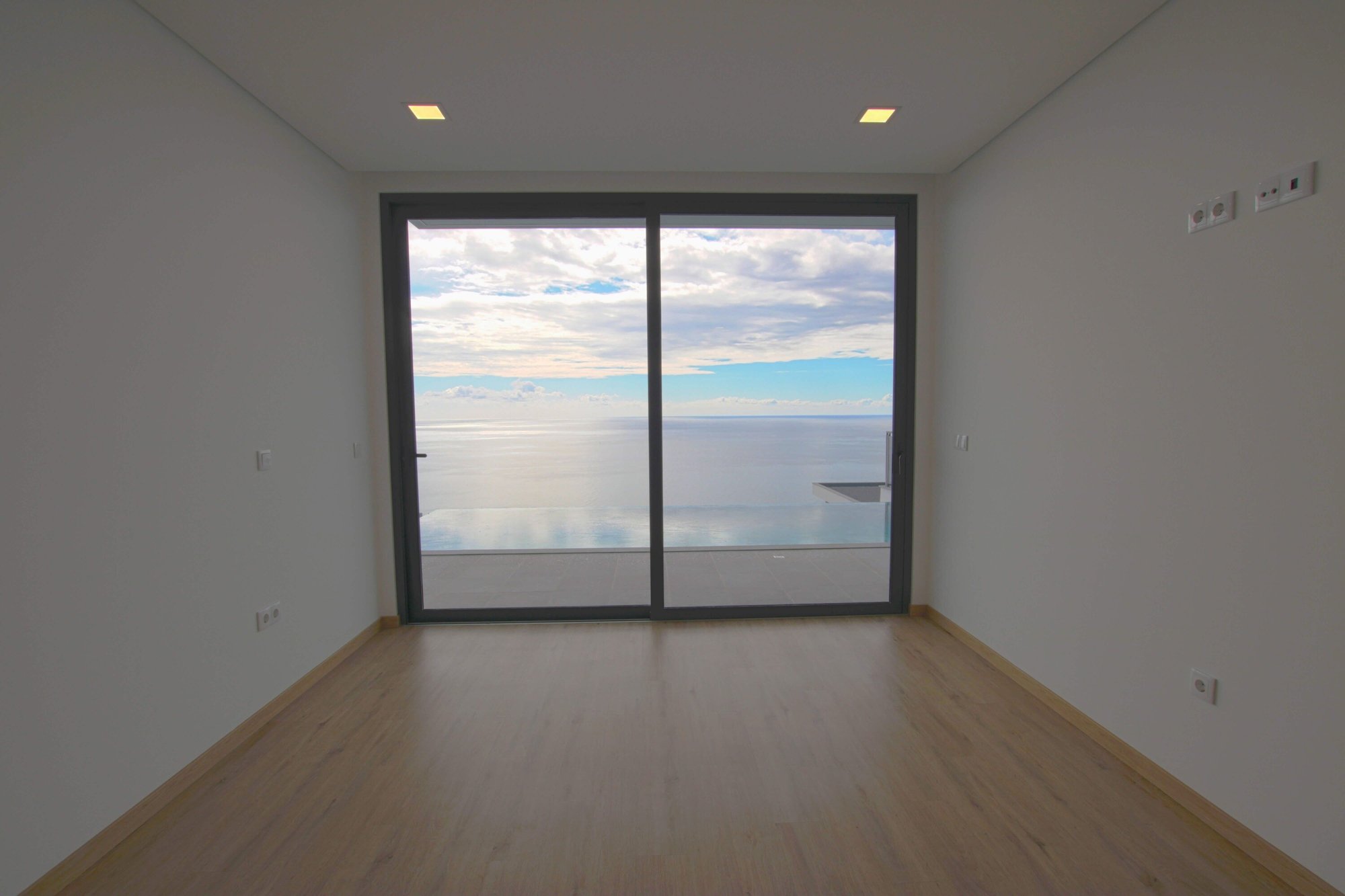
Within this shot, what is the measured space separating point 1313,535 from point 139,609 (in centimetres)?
342

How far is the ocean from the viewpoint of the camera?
6.20m

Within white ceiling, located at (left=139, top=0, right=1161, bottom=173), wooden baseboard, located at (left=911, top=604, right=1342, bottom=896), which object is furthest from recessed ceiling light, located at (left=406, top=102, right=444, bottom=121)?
wooden baseboard, located at (left=911, top=604, right=1342, bottom=896)

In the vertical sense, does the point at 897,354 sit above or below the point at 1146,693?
above

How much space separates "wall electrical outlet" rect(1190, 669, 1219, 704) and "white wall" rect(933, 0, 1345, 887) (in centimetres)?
4

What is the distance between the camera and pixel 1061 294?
2.57 m

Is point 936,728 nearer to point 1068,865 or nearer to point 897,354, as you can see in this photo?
point 1068,865

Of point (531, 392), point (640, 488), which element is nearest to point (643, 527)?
point (640, 488)

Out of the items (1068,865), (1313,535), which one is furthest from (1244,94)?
(1068,865)

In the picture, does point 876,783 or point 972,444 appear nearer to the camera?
point 876,783

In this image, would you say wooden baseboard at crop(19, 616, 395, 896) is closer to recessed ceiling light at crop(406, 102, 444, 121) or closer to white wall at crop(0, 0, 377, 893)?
white wall at crop(0, 0, 377, 893)

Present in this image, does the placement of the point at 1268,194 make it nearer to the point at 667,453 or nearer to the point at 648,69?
the point at 648,69

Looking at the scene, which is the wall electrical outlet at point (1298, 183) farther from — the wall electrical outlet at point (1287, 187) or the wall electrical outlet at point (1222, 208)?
the wall electrical outlet at point (1222, 208)

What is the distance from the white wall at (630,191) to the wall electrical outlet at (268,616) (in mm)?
1008

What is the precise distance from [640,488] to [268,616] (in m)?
4.39
